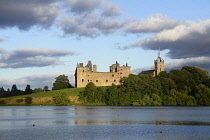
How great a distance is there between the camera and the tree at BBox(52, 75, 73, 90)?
156 meters

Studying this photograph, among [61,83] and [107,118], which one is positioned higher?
[61,83]

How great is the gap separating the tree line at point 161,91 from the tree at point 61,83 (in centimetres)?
4111

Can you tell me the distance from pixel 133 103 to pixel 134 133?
2971 inches

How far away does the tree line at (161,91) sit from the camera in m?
106

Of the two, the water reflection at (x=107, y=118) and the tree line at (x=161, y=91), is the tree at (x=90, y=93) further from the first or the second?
the water reflection at (x=107, y=118)

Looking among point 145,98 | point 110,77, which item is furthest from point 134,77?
point 110,77

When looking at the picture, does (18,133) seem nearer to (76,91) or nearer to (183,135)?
(183,135)

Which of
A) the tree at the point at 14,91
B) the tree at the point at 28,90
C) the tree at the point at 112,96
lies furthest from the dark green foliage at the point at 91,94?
the tree at the point at 14,91

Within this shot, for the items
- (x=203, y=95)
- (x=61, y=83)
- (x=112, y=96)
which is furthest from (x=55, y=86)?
(x=203, y=95)

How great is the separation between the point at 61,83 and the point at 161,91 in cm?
6082

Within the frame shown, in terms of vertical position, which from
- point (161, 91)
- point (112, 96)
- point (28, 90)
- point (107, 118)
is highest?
point (28, 90)

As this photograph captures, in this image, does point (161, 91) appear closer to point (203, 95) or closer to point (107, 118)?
point (203, 95)

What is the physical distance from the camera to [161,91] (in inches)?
4269

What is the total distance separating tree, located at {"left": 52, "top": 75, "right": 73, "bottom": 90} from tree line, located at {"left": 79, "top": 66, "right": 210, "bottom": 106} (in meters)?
41.1
